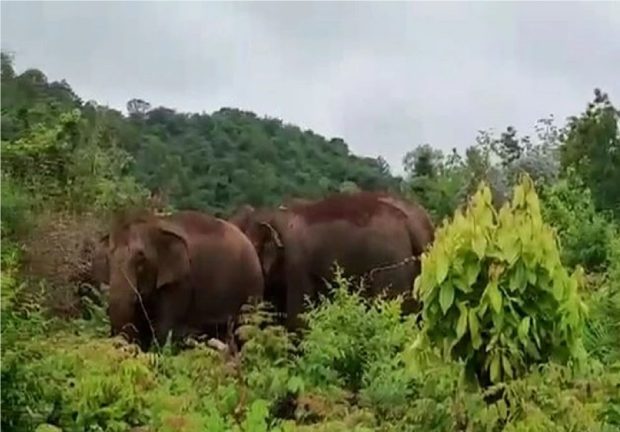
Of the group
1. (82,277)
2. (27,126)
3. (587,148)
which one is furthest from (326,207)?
(587,148)

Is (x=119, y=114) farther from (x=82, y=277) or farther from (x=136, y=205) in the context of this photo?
(x=82, y=277)

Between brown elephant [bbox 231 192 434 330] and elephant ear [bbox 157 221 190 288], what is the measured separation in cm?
92

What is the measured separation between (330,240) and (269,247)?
459 mm

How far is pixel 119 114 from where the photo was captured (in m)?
17.2

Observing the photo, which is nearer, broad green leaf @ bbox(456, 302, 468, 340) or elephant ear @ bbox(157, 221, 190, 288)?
broad green leaf @ bbox(456, 302, 468, 340)

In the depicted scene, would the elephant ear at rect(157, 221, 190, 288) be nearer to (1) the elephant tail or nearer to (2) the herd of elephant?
(2) the herd of elephant

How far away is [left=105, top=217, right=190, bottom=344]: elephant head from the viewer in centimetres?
825

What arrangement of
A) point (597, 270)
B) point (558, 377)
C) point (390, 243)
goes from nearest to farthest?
point (558, 377) < point (597, 270) < point (390, 243)

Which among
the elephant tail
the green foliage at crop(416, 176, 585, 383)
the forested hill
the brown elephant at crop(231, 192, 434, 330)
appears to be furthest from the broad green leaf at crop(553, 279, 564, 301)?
the forested hill

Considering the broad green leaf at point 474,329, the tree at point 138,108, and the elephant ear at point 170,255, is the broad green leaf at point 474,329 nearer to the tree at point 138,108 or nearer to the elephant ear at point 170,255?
the elephant ear at point 170,255

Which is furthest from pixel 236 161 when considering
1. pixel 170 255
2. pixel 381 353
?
pixel 381 353

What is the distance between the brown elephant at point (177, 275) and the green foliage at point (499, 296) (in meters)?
3.85

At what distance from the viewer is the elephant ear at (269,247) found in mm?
10227

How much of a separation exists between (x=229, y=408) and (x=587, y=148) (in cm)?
1040
